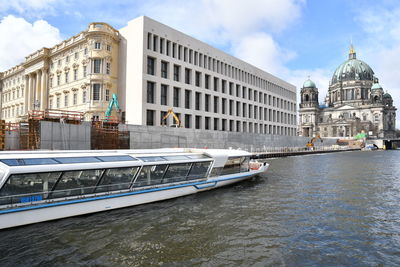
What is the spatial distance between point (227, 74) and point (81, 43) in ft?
103

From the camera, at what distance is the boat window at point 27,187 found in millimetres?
11863

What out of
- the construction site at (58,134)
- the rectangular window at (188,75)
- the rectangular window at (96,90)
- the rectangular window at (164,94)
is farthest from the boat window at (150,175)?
the rectangular window at (188,75)

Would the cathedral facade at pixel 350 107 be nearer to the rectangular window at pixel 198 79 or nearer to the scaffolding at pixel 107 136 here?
the rectangular window at pixel 198 79

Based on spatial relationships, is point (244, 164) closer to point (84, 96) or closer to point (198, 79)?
point (84, 96)

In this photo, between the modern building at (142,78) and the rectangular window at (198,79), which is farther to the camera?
the rectangular window at (198,79)

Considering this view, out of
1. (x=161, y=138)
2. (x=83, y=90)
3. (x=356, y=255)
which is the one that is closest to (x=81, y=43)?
(x=83, y=90)

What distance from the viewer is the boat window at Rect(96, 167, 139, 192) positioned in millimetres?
14945

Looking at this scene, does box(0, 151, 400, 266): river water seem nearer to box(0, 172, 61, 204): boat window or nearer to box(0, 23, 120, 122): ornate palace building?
box(0, 172, 61, 204): boat window

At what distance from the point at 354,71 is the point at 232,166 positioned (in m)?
194

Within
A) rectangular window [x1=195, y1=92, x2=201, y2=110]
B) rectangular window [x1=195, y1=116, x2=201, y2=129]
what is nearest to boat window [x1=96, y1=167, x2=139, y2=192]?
rectangular window [x1=195, y1=116, x2=201, y2=129]

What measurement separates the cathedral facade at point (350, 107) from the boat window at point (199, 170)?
170517 millimetres

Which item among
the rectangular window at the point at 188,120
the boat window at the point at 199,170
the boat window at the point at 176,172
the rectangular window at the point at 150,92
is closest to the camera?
the boat window at the point at 176,172

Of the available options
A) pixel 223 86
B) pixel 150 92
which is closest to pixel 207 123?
pixel 223 86

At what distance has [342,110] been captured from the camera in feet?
602
